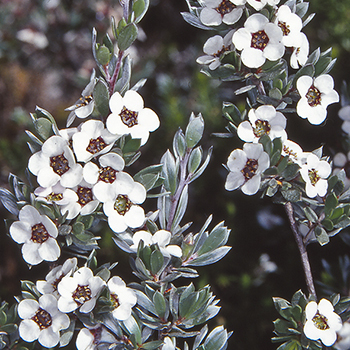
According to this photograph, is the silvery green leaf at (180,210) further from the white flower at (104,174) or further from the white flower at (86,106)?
the white flower at (86,106)

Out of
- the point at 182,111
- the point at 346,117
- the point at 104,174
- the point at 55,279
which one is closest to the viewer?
the point at 104,174

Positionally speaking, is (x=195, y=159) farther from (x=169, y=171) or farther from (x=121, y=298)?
(x=121, y=298)

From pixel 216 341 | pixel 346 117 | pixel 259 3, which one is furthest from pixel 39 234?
pixel 346 117

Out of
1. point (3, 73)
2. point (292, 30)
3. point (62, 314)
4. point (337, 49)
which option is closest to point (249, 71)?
point (292, 30)

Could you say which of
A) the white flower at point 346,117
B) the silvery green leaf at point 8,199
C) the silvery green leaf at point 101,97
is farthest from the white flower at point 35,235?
the white flower at point 346,117

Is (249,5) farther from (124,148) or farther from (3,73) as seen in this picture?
(3,73)

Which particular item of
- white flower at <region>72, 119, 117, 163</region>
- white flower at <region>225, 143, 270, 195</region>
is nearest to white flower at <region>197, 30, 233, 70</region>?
white flower at <region>225, 143, 270, 195</region>
